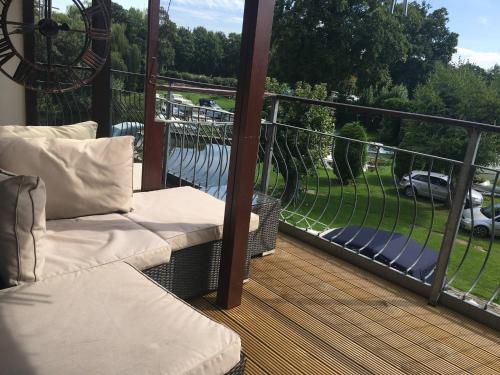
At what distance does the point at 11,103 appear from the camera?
3.75m

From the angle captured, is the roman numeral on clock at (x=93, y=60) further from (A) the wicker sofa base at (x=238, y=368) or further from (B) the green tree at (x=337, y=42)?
(B) the green tree at (x=337, y=42)

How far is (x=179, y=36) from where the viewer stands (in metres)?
3.27

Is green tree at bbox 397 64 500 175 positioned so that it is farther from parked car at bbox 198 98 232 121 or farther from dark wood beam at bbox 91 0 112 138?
dark wood beam at bbox 91 0 112 138

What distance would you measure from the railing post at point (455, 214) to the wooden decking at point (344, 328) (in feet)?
0.53

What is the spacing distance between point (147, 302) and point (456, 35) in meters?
35.3

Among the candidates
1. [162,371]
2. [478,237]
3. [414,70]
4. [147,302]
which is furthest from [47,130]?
[414,70]

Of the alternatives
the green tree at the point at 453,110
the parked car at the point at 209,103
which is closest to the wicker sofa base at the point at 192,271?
the parked car at the point at 209,103

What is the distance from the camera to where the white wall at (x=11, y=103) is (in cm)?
367

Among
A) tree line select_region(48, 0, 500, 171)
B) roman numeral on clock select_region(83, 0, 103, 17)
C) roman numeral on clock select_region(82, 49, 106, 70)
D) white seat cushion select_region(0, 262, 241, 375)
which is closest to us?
white seat cushion select_region(0, 262, 241, 375)

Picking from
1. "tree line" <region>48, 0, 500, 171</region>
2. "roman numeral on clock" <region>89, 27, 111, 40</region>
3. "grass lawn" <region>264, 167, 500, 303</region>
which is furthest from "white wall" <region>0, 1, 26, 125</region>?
"tree line" <region>48, 0, 500, 171</region>

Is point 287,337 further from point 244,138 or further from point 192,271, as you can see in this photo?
point 244,138

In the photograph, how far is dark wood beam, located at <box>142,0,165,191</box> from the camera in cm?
270

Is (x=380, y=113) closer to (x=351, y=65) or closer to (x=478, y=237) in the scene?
(x=478, y=237)

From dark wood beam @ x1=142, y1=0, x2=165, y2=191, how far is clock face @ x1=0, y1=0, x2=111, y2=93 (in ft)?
1.05
